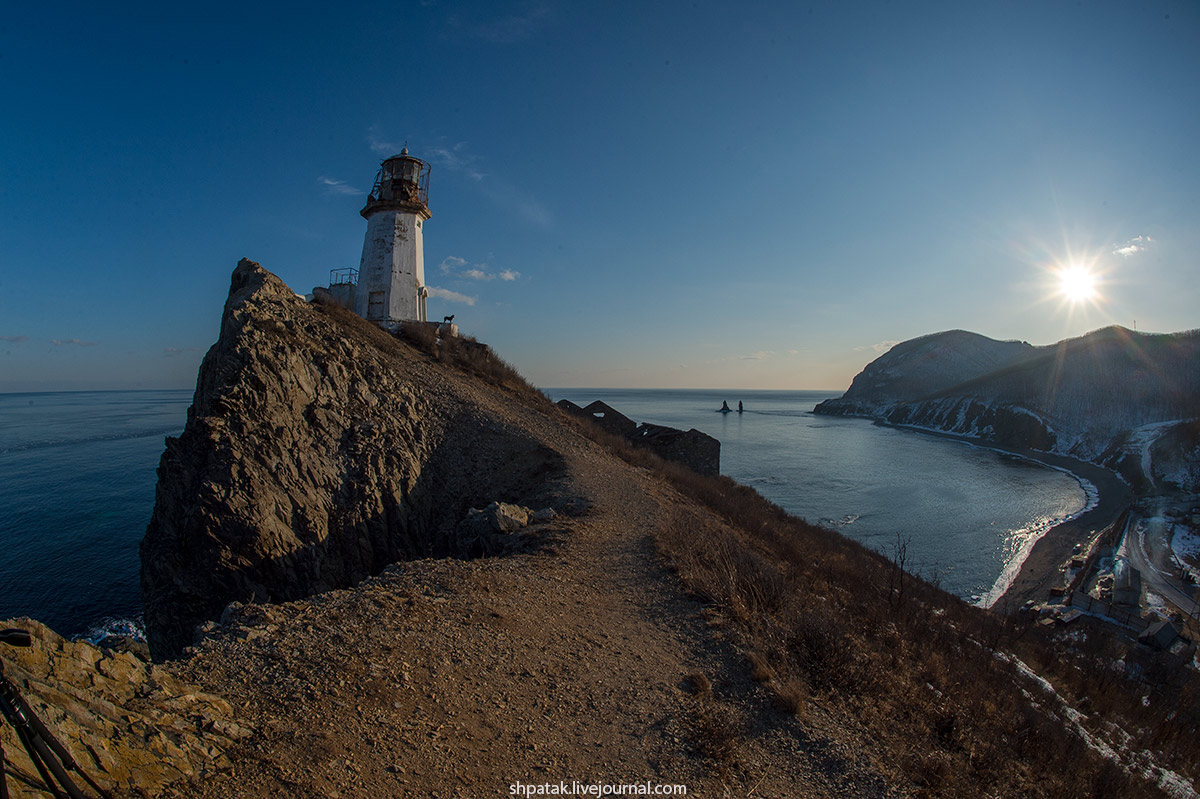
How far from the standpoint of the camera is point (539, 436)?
15375 millimetres

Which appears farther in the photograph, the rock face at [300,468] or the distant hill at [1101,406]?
the distant hill at [1101,406]

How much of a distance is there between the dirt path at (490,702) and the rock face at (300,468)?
5086 millimetres

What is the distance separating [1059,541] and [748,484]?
675 inches

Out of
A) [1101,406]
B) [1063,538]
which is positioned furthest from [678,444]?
[1101,406]

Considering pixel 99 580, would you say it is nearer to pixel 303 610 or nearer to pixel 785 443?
pixel 303 610

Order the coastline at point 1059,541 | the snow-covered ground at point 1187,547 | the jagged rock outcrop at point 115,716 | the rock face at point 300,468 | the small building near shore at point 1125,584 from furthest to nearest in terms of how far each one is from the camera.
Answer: the snow-covered ground at point 1187,547, the coastline at point 1059,541, the small building near shore at point 1125,584, the rock face at point 300,468, the jagged rock outcrop at point 115,716

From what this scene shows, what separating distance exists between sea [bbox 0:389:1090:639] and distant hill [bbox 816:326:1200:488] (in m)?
7.06

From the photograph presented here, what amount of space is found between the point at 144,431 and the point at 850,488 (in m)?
58.7

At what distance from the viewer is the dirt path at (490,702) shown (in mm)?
3363

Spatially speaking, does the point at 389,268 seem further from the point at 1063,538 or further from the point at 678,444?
the point at 1063,538

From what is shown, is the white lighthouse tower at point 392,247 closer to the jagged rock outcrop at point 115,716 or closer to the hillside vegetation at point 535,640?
the hillside vegetation at point 535,640

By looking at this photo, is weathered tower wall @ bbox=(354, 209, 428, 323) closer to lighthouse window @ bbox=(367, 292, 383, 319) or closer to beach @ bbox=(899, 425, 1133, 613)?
lighthouse window @ bbox=(367, 292, 383, 319)

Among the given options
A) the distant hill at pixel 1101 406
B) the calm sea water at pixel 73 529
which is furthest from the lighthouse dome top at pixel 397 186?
the distant hill at pixel 1101 406

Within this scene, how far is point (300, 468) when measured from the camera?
1059cm
